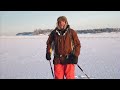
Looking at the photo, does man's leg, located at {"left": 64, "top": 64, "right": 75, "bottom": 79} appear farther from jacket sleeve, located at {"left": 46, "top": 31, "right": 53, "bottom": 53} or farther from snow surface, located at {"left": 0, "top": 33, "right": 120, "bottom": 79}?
jacket sleeve, located at {"left": 46, "top": 31, "right": 53, "bottom": 53}

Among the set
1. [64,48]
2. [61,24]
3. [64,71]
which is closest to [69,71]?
[64,71]

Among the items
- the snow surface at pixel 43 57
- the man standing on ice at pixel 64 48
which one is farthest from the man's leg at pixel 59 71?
the snow surface at pixel 43 57

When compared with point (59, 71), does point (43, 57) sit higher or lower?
higher

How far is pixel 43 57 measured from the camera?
424cm

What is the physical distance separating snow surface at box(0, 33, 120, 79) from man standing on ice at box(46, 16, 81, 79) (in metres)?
0.10

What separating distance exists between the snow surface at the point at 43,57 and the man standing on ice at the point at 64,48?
10cm

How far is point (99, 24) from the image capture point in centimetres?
432

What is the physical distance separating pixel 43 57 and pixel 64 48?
36 cm

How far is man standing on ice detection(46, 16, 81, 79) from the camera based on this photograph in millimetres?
4070

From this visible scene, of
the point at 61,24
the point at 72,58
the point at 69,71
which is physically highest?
the point at 61,24

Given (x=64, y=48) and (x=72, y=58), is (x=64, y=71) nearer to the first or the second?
(x=72, y=58)

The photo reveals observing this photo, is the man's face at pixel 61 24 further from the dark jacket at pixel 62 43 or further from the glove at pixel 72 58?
the glove at pixel 72 58
